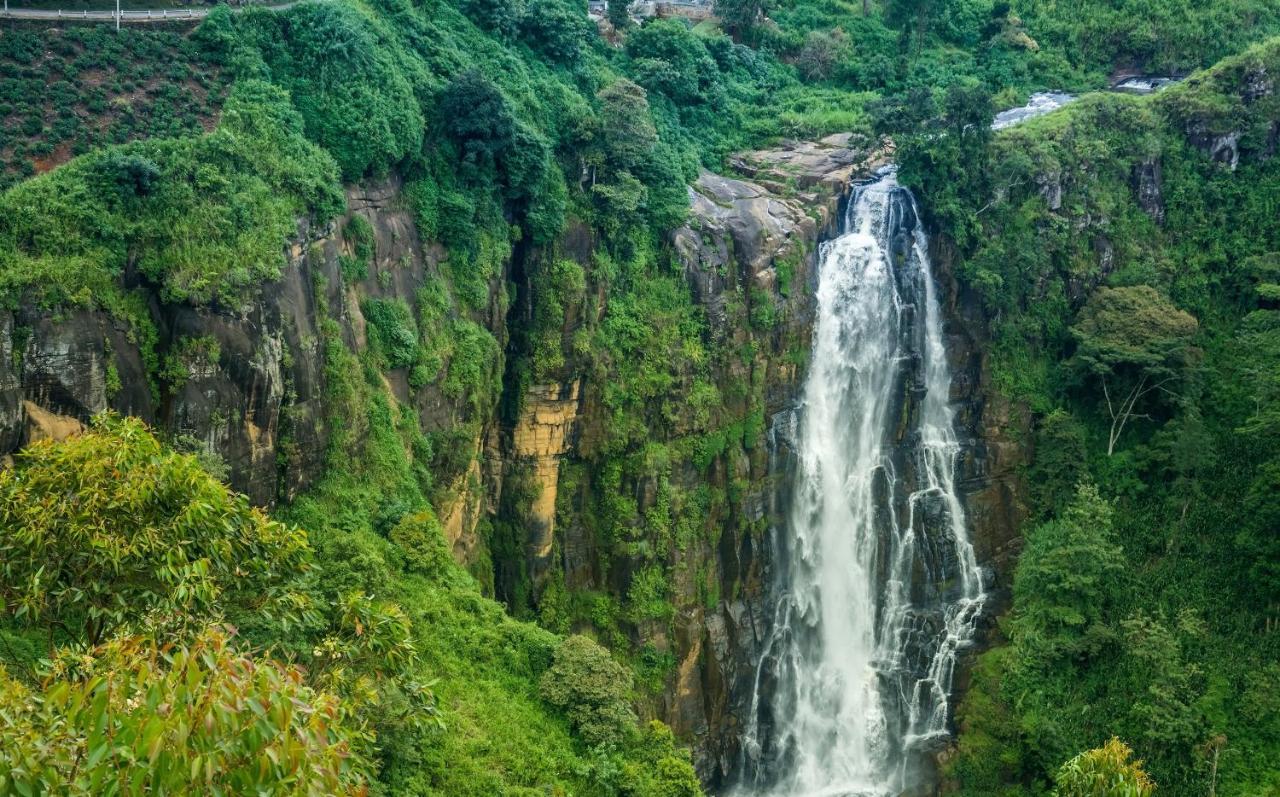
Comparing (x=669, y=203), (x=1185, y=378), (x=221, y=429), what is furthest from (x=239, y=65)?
(x=1185, y=378)

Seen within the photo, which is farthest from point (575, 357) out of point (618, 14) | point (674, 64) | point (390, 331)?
point (618, 14)

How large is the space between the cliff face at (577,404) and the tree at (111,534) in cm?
867

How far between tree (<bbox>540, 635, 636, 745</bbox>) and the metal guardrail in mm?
16228

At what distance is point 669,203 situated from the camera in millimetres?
30438

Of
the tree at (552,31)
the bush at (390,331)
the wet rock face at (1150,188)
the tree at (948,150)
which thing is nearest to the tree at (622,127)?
the tree at (552,31)

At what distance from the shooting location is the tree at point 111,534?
10352 millimetres

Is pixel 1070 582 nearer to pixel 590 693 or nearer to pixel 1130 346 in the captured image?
pixel 1130 346

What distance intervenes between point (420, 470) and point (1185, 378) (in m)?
20.7

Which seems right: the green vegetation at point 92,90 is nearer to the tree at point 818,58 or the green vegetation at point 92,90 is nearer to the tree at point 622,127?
the tree at point 622,127

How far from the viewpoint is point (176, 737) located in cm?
612

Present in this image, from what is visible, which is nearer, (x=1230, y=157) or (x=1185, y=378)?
(x=1185, y=378)

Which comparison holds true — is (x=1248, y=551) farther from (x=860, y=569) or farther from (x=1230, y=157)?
(x=1230, y=157)

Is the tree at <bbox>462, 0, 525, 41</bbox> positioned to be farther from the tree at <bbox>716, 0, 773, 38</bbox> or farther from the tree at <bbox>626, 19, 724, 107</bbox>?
the tree at <bbox>716, 0, 773, 38</bbox>

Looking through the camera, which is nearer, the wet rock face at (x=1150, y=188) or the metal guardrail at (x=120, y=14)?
the metal guardrail at (x=120, y=14)
